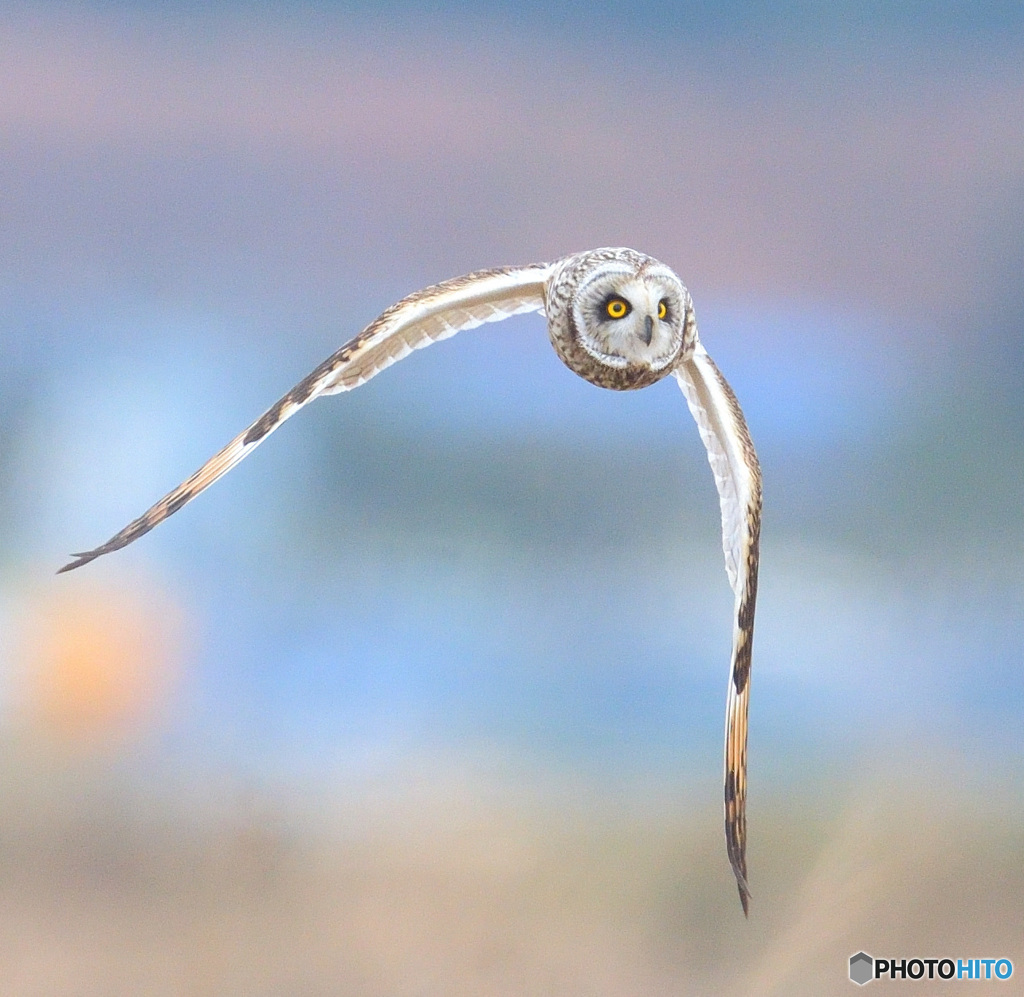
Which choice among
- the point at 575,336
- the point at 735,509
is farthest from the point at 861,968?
the point at 575,336

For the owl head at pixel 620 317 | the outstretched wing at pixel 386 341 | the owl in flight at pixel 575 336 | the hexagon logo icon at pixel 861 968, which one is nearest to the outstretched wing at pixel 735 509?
the owl in flight at pixel 575 336

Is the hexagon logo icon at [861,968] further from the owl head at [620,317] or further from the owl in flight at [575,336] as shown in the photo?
the owl head at [620,317]

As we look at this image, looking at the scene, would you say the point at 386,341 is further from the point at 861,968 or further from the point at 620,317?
the point at 861,968

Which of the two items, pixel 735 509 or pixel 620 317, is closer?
pixel 620 317

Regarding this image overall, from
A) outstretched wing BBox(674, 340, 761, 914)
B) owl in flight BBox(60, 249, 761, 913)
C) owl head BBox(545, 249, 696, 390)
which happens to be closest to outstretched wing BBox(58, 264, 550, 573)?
owl in flight BBox(60, 249, 761, 913)

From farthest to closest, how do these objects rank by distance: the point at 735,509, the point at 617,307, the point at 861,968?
the point at 861,968 < the point at 735,509 < the point at 617,307

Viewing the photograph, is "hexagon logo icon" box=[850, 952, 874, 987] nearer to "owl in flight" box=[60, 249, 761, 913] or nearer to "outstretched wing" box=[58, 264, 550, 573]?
"owl in flight" box=[60, 249, 761, 913]

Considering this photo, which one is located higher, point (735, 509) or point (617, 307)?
point (617, 307)
